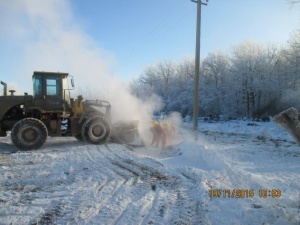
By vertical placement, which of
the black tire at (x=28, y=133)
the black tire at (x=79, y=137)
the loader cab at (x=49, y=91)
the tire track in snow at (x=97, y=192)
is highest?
the loader cab at (x=49, y=91)

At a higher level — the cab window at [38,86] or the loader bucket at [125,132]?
the cab window at [38,86]

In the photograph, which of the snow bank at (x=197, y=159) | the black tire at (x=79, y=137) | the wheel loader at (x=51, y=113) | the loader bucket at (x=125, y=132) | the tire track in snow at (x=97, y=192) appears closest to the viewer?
the tire track in snow at (x=97, y=192)

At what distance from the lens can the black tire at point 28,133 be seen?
11.5 m

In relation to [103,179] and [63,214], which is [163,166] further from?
[63,214]

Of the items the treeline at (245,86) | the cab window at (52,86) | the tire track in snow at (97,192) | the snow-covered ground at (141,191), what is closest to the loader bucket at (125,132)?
the cab window at (52,86)

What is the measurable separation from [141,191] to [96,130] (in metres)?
7.22

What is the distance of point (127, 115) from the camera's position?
53.0 feet

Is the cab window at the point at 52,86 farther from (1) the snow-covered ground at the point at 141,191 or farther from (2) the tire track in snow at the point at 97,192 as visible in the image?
(2) the tire track in snow at the point at 97,192

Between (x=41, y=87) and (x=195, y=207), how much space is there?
9.54 m

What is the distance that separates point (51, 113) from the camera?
1274 cm

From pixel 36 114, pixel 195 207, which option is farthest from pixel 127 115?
pixel 195 207
